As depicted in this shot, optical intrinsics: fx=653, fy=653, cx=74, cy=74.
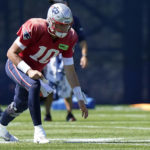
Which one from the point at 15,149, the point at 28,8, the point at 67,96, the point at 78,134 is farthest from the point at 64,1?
the point at 28,8

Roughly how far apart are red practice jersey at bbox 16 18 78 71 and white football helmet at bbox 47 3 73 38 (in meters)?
0.12

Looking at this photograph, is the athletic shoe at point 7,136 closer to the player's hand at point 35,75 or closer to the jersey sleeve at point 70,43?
the player's hand at point 35,75

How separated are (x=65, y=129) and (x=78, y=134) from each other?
0.68 meters

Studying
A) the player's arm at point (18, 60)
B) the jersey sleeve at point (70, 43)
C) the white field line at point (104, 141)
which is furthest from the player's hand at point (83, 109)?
the player's arm at point (18, 60)

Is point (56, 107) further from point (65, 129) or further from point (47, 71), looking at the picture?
point (65, 129)

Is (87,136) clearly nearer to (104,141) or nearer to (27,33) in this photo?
A: (104,141)

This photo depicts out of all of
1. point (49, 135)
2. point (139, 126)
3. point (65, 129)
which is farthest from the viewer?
point (139, 126)

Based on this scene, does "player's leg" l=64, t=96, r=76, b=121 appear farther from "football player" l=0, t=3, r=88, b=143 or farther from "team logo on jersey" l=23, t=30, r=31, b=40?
"team logo on jersey" l=23, t=30, r=31, b=40

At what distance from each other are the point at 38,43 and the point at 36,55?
0.42ft

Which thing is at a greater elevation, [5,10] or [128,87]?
[5,10]

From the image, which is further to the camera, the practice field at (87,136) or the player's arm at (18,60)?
the player's arm at (18,60)

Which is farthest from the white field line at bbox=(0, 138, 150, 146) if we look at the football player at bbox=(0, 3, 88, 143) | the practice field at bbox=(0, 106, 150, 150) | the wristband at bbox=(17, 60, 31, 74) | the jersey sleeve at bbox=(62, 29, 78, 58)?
the jersey sleeve at bbox=(62, 29, 78, 58)

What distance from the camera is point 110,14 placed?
14531 mm

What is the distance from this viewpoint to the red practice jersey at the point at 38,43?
5625 mm
